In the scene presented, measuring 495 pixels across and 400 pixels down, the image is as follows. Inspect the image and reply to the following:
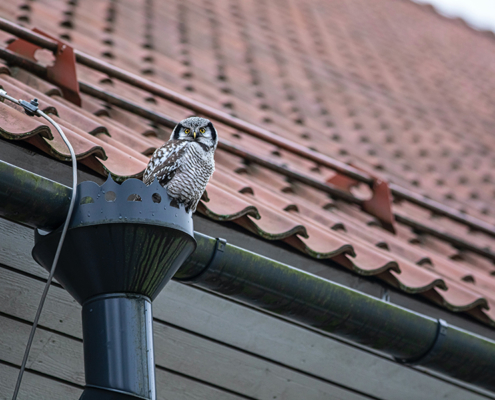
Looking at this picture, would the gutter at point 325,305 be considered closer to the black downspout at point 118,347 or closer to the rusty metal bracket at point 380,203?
the black downspout at point 118,347

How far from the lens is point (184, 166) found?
199 centimetres

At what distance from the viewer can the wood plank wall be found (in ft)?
6.66

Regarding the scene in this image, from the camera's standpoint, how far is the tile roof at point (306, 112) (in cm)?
228

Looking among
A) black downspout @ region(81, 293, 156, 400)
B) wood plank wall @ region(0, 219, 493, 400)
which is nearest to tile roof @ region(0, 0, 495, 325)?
wood plank wall @ region(0, 219, 493, 400)

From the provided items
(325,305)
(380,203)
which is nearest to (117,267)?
(325,305)

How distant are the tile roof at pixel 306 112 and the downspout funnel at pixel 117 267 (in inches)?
16.4

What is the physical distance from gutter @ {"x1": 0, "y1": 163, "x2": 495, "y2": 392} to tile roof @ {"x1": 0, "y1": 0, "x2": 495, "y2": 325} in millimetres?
239

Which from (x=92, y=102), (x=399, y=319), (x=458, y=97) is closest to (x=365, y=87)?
(x=458, y=97)

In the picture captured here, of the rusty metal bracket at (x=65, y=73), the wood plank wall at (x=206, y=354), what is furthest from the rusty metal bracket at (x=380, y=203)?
the rusty metal bracket at (x=65, y=73)

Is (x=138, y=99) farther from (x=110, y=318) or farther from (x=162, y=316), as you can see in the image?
(x=110, y=318)

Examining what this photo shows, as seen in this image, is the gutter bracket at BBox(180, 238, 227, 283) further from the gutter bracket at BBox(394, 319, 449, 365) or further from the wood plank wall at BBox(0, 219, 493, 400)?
the gutter bracket at BBox(394, 319, 449, 365)

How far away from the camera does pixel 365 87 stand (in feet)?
18.2

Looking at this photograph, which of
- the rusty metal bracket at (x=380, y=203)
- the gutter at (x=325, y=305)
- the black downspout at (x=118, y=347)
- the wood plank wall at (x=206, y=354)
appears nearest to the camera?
the black downspout at (x=118, y=347)

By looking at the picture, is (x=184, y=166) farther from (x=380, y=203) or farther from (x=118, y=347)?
(x=380, y=203)
